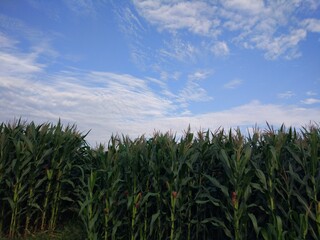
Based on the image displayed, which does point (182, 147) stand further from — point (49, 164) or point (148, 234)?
point (49, 164)

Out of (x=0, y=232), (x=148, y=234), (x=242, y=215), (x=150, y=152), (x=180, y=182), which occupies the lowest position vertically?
(x=0, y=232)

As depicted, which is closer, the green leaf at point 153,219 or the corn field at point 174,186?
the corn field at point 174,186

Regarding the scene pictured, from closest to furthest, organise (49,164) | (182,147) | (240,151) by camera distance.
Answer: (240,151) < (182,147) < (49,164)

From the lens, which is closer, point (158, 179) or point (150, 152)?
point (158, 179)

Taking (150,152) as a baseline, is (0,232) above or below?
below

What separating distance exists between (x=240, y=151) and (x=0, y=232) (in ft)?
19.5

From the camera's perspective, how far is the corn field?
5500 mm

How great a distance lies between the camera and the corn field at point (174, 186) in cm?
550

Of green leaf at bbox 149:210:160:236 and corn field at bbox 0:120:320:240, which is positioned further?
green leaf at bbox 149:210:160:236

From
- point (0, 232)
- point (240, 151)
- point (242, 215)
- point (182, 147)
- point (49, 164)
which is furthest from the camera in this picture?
point (49, 164)

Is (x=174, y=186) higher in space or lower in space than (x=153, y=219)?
higher

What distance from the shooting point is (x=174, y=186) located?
6113 millimetres

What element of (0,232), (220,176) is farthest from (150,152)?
(0,232)

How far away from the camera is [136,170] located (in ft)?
22.0
